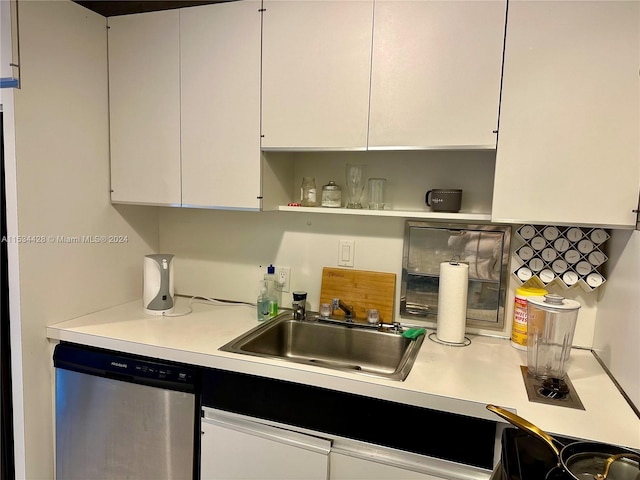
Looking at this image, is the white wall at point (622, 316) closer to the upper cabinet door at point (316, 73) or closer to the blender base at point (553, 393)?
the blender base at point (553, 393)

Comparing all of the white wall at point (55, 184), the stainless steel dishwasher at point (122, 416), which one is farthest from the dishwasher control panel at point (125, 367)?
the white wall at point (55, 184)

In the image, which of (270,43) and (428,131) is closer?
(428,131)

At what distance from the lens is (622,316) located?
132 centimetres

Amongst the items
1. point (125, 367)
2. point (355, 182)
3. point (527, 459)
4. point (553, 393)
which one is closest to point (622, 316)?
point (553, 393)

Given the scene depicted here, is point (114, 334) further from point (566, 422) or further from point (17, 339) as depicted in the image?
point (566, 422)

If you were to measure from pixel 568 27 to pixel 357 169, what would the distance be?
2.82 ft

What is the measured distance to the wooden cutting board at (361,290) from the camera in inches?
73.0

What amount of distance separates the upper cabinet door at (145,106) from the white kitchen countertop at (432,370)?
55cm

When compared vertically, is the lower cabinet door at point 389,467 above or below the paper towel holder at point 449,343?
below

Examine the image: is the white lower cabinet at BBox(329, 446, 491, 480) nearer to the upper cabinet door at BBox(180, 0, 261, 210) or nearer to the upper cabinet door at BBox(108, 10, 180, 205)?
the upper cabinet door at BBox(180, 0, 261, 210)

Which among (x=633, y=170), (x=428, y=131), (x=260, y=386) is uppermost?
(x=428, y=131)

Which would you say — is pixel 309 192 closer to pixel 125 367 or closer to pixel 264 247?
pixel 264 247

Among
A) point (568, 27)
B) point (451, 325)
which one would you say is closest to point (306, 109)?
point (568, 27)

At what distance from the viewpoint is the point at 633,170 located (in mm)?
1270
